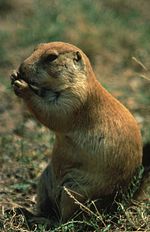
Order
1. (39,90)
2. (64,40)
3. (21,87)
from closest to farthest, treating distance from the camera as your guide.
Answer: (21,87) < (39,90) < (64,40)

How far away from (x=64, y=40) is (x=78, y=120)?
5.03 m

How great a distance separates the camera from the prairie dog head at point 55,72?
5785mm

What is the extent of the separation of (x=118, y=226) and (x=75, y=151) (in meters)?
0.84

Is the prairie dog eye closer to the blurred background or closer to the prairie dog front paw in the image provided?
the prairie dog front paw

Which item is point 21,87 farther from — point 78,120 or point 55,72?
point 78,120

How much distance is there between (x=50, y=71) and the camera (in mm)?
5809

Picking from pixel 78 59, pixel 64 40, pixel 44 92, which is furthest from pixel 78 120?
pixel 64 40

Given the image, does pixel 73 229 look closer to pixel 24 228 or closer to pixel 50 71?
pixel 24 228

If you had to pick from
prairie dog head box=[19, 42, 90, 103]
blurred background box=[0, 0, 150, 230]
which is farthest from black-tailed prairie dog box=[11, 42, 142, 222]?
blurred background box=[0, 0, 150, 230]

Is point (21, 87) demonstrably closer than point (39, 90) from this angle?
Yes

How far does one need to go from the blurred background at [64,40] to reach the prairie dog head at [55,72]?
151 centimetres

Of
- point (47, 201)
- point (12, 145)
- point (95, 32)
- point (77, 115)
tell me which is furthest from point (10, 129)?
point (95, 32)

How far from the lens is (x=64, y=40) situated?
10.7 m

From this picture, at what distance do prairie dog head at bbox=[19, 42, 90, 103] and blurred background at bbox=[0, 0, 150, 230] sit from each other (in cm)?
151
